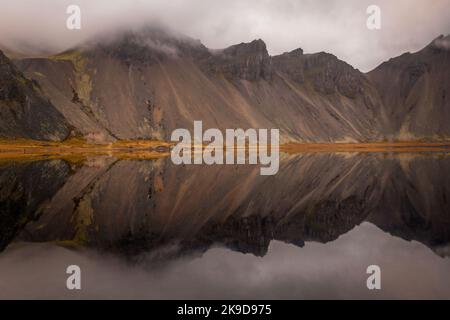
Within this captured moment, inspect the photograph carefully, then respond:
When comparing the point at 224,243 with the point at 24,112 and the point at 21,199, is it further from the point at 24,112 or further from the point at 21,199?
the point at 24,112

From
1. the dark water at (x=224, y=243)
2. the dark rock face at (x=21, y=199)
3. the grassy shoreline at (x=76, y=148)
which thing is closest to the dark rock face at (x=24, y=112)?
the grassy shoreline at (x=76, y=148)

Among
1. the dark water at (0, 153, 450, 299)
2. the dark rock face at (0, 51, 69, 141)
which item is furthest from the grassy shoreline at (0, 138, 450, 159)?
the dark water at (0, 153, 450, 299)

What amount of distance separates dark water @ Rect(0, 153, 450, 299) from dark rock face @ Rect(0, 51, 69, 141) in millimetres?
123883

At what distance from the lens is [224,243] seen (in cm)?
1761

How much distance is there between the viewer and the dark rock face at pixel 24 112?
145 m

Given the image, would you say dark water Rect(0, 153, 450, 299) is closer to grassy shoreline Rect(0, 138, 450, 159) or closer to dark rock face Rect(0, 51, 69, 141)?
grassy shoreline Rect(0, 138, 450, 159)

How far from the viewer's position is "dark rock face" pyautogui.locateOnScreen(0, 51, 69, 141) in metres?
145

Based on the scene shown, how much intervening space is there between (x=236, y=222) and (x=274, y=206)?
5.88m

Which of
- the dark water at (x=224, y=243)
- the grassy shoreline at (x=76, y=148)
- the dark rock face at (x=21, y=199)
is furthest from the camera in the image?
the grassy shoreline at (x=76, y=148)

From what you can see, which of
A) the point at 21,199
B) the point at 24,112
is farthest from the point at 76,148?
the point at 21,199

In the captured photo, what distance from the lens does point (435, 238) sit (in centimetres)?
1838

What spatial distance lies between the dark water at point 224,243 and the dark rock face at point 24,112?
123883 millimetres

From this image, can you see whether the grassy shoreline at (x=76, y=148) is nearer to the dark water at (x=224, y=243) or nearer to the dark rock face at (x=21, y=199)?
the dark rock face at (x=21, y=199)
